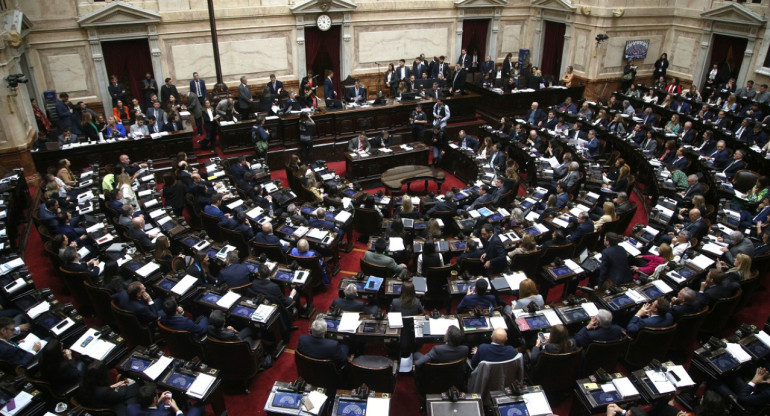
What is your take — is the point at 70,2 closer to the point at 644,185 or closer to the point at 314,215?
the point at 314,215

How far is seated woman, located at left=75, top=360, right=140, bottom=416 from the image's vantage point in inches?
216

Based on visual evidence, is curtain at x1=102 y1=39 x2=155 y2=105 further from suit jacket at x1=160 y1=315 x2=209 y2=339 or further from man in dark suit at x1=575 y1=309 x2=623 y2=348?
man in dark suit at x1=575 y1=309 x2=623 y2=348

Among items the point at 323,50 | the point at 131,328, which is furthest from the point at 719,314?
the point at 323,50

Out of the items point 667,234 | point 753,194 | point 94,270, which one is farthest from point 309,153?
point 753,194

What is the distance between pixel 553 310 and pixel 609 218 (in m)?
3.44

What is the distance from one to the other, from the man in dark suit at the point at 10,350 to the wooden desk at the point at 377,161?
27.6ft

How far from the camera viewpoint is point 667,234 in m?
8.93

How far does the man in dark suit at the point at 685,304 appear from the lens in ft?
21.6

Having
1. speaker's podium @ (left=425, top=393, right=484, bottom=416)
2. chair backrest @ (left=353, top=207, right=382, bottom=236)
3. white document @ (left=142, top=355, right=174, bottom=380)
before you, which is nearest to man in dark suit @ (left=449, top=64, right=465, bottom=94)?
chair backrest @ (left=353, top=207, right=382, bottom=236)

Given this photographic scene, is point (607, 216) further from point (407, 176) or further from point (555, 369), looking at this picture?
point (407, 176)

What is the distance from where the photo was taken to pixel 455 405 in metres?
5.39

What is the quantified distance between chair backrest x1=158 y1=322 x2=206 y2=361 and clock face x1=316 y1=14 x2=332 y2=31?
14.7 meters

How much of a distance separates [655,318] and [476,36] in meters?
17.8

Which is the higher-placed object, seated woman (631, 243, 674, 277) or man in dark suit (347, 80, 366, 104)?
man in dark suit (347, 80, 366, 104)
